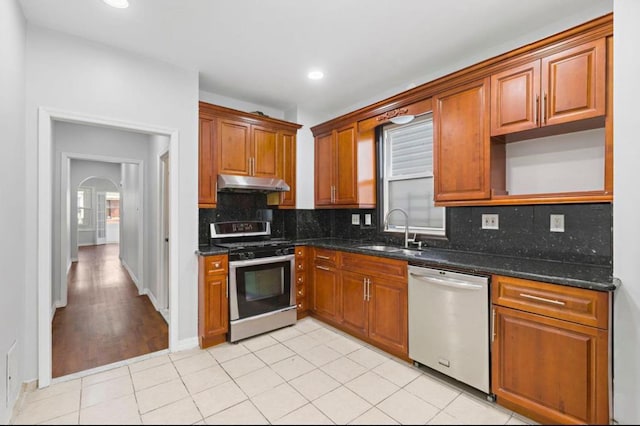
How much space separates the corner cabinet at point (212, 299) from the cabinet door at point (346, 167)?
1446 millimetres

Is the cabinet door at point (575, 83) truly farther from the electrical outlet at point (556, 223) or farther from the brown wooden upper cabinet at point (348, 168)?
the brown wooden upper cabinet at point (348, 168)

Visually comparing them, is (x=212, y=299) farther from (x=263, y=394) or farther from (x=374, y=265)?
(x=374, y=265)

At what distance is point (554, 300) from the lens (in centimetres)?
165

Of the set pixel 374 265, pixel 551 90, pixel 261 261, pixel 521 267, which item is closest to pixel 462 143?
pixel 551 90

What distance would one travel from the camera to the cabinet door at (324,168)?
3.61 m

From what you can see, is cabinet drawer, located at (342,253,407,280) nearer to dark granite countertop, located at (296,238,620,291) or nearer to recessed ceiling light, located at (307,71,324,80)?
dark granite countertop, located at (296,238,620,291)

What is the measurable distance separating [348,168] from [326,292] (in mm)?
1376

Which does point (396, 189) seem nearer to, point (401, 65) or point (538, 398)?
point (401, 65)

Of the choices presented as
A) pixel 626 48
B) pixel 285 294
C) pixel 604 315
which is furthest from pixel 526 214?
pixel 285 294

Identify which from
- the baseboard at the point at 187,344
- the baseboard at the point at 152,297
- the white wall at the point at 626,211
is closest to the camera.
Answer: the white wall at the point at 626,211

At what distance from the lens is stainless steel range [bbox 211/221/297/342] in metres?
A: 2.82

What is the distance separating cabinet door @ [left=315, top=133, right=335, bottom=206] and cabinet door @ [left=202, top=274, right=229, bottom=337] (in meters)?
1.51

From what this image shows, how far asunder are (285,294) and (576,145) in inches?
107

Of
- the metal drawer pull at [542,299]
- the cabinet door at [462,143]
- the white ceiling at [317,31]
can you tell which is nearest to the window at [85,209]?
the white ceiling at [317,31]
